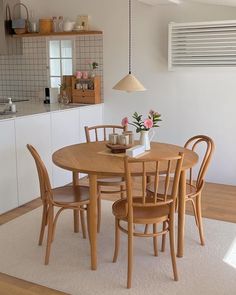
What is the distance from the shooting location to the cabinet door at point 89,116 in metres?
4.73

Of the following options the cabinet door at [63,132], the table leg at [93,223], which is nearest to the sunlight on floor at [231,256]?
the table leg at [93,223]

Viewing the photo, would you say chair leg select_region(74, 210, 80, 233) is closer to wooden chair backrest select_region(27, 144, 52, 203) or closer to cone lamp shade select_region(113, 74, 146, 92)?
wooden chair backrest select_region(27, 144, 52, 203)

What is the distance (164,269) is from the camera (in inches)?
108

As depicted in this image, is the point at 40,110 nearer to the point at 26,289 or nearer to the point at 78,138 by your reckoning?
the point at 78,138

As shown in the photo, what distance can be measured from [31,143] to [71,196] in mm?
1214

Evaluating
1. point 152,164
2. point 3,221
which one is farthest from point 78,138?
point 152,164

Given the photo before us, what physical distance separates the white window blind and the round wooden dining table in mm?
1418

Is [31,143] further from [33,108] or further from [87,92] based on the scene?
[87,92]

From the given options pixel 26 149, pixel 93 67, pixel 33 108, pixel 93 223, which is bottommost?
pixel 93 223

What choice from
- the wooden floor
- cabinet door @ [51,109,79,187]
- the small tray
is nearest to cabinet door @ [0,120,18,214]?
the wooden floor

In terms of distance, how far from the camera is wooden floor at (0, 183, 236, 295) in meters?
2.52

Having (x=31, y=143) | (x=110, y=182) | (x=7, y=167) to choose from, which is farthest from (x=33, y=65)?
(x=110, y=182)

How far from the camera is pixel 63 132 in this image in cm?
442

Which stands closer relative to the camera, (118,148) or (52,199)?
(52,199)
